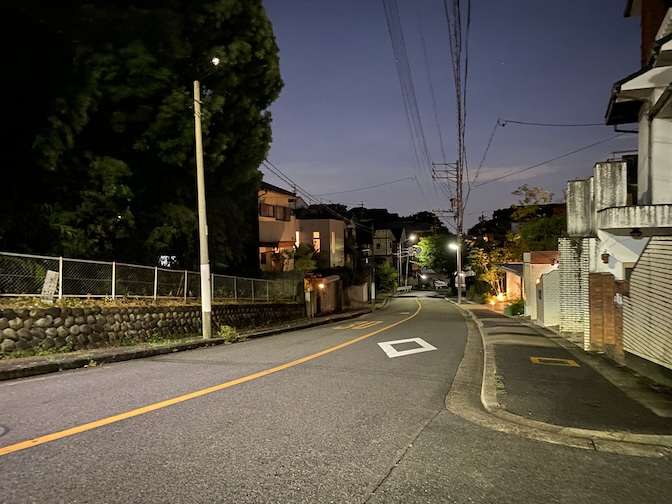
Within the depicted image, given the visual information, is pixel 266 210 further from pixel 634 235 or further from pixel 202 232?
pixel 634 235

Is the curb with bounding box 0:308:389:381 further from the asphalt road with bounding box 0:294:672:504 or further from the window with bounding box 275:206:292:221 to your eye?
the window with bounding box 275:206:292:221

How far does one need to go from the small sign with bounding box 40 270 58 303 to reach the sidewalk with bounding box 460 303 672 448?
9.54 metres

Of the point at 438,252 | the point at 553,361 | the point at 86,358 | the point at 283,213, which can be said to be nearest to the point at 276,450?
the point at 86,358

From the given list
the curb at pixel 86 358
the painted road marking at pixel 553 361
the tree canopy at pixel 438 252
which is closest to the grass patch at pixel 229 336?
the curb at pixel 86 358

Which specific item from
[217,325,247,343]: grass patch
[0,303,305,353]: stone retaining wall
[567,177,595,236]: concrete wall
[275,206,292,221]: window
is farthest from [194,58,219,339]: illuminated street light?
[275,206,292,221]: window

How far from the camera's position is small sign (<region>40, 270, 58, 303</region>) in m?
11.0

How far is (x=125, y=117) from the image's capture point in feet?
45.0

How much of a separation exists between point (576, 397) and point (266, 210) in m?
32.4

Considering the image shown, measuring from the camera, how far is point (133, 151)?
14867mm

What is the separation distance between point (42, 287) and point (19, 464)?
327 inches

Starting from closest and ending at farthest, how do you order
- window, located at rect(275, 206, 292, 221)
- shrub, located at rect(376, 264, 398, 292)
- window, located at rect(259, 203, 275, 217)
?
window, located at rect(259, 203, 275, 217) → window, located at rect(275, 206, 292, 221) → shrub, located at rect(376, 264, 398, 292)

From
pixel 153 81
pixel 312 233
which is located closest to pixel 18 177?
pixel 153 81

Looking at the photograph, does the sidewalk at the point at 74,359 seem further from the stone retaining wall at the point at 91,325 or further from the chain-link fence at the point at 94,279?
the chain-link fence at the point at 94,279

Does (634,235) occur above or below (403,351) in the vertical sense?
above
